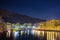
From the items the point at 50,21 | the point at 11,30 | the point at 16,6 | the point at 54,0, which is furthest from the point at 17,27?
the point at 54,0

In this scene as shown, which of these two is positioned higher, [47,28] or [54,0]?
[54,0]

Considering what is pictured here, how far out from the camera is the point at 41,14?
252 centimetres

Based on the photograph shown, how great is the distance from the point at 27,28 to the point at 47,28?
373 mm

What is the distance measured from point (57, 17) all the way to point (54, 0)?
0.33 metres

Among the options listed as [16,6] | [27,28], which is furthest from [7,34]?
[16,6]

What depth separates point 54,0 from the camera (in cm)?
249

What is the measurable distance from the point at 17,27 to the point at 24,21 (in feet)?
0.58

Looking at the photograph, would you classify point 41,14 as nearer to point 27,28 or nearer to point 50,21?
point 50,21

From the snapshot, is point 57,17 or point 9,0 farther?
point 9,0

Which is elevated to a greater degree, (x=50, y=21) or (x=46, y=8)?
(x=46, y=8)

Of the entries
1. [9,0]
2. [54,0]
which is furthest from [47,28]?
[9,0]

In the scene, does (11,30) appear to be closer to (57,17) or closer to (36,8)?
(36,8)

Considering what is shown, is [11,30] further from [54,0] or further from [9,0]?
[54,0]

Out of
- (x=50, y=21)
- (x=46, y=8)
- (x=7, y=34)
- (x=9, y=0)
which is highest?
(x=9, y=0)
